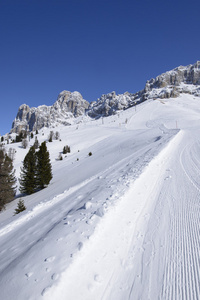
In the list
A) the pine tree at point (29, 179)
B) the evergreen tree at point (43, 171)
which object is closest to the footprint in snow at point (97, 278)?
the evergreen tree at point (43, 171)

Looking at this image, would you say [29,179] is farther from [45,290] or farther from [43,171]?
[45,290]

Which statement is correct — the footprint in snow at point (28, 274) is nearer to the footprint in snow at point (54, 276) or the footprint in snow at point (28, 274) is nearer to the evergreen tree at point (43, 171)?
the footprint in snow at point (54, 276)

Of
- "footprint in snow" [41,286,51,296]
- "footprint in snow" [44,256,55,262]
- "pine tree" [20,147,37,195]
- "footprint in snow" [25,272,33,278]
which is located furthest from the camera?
"pine tree" [20,147,37,195]

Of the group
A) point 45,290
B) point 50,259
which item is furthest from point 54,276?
point 50,259

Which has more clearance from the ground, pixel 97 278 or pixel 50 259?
pixel 50 259

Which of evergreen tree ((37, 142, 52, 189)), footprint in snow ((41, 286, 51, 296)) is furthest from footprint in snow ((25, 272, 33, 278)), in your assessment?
evergreen tree ((37, 142, 52, 189))

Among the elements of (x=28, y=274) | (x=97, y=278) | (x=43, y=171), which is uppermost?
(x=28, y=274)

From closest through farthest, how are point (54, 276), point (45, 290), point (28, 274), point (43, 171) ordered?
point (45, 290)
point (54, 276)
point (28, 274)
point (43, 171)

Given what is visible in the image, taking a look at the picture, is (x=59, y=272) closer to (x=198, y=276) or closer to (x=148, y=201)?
(x=198, y=276)

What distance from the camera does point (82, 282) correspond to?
2139mm

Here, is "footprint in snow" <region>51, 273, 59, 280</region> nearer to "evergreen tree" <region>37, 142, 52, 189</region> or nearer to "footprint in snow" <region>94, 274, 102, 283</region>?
"footprint in snow" <region>94, 274, 102, 283</region>

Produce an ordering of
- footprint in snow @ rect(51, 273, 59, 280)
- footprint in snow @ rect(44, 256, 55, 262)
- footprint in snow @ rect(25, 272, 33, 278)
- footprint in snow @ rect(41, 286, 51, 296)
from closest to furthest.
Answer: footprint in snow @ rect(41, 286, 51, 296) < footprint in snow @ rect(51, 273, 59, 280) < footprint in snow @ rect(25, 272, 33, 278) < footprint in snow @ rect(44, 256, 55, 262)

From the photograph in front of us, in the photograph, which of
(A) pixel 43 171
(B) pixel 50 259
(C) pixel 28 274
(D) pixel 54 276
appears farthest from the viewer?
(A) pixel 43 171

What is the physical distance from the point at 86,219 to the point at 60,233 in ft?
2.25
